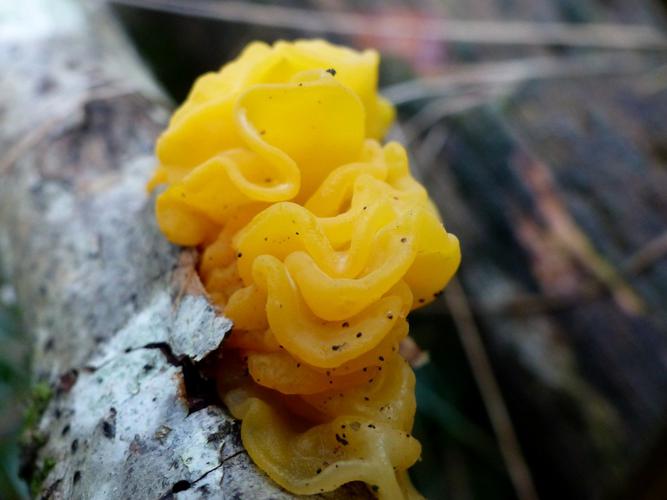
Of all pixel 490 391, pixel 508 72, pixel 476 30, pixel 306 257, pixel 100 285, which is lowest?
pixel 490 391

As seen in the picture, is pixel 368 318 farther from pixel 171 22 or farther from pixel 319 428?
pixel 171 22

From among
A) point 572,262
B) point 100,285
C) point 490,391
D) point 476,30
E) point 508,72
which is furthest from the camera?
point 476,30

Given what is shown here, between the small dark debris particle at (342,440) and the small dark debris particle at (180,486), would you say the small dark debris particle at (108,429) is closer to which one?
the small dark debris particle at (180,486)

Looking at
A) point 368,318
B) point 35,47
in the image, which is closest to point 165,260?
point 368,318

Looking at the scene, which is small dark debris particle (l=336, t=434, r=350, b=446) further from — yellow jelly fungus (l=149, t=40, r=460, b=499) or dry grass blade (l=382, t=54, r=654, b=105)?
dry grass blade (l=382, t=54, r=654, b=105)

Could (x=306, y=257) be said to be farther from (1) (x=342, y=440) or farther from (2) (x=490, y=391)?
(2) (x=490, y=391)

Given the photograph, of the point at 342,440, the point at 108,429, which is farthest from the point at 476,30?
the point at 108,429

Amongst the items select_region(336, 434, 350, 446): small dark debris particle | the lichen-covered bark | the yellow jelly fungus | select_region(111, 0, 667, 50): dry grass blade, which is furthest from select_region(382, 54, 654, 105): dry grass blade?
select_region(336, 434, 350, 446): small dark debris particle

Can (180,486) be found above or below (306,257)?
below
